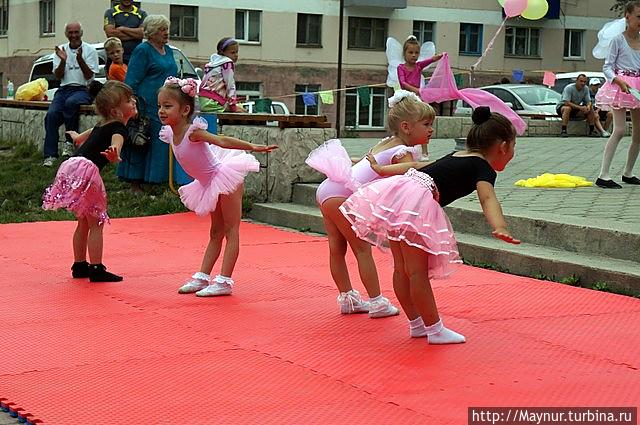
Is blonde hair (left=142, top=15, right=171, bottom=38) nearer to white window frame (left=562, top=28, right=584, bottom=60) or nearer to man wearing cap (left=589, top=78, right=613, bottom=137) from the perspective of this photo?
man wearing cap (left=589, top=78, right=613, bottom=137)

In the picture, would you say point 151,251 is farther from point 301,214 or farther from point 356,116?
point 356,116

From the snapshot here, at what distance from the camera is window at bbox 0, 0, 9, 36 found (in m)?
43.6

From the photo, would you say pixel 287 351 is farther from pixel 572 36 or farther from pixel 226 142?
pixel 572 36

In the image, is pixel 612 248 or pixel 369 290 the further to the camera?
pixel 612 248

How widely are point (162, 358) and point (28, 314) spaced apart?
156cm

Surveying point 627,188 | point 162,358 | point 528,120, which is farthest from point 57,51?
point 528,120

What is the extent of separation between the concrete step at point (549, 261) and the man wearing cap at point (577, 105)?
50.7 ft

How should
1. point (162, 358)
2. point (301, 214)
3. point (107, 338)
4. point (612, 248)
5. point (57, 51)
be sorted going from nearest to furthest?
point (162, 358)
point (107, 338)
point (612, 248)
point (301, 214)
point (57, 51)

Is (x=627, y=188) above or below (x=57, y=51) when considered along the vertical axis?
Answer: below

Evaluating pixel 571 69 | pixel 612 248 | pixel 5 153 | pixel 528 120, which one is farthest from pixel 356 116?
pixel 612 248

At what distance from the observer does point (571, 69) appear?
4909 cm

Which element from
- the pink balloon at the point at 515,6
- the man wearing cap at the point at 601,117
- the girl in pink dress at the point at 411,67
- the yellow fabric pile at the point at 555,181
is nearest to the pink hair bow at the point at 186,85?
the yellow fabric pile at the point at 555,181

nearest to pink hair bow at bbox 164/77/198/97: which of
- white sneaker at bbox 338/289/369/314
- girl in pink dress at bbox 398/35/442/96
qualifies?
white sneaker at bbox 338/289/369/314

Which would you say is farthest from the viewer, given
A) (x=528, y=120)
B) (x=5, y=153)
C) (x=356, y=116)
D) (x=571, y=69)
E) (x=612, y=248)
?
(x=571, y=69)
